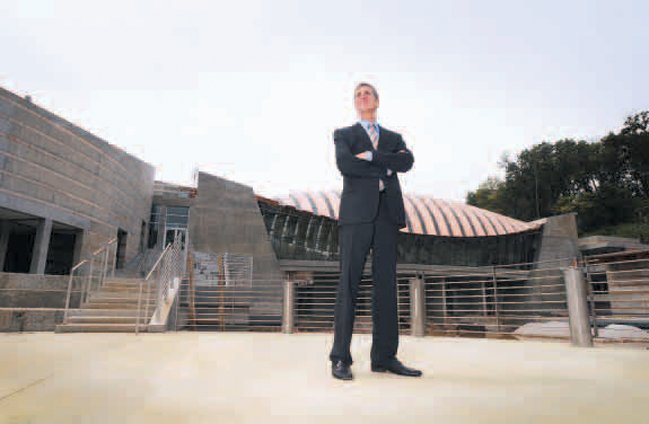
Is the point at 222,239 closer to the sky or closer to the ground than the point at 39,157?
closer to the ground

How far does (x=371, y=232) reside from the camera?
2.82 m

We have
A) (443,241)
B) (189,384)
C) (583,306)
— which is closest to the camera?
(189,384)

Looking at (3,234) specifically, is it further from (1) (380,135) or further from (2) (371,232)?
(2) (371,232)

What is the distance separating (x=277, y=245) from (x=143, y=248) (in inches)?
573

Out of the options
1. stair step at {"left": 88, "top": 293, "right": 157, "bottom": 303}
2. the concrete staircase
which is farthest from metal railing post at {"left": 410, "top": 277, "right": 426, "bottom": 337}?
stair step at {"left": 88, "top": 293, "right": 157, "bottom": 303}

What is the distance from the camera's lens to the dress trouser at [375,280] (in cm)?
272

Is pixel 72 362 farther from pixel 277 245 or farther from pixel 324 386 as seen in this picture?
pixel 277 245

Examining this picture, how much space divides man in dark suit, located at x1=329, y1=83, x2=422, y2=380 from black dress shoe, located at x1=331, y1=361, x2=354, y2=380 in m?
0.08

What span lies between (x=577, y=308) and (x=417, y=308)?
3091mm

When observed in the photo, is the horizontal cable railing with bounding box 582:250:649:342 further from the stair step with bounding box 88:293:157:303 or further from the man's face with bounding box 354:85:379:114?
the stair step with bounding box 88:293:157:303

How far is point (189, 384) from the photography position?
2078 millimetres

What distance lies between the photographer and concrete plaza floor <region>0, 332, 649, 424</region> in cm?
147

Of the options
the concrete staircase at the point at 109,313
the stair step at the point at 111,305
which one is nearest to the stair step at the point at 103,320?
the concrete staircase at the point at 109,313

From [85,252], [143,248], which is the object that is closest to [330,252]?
[85,252]
